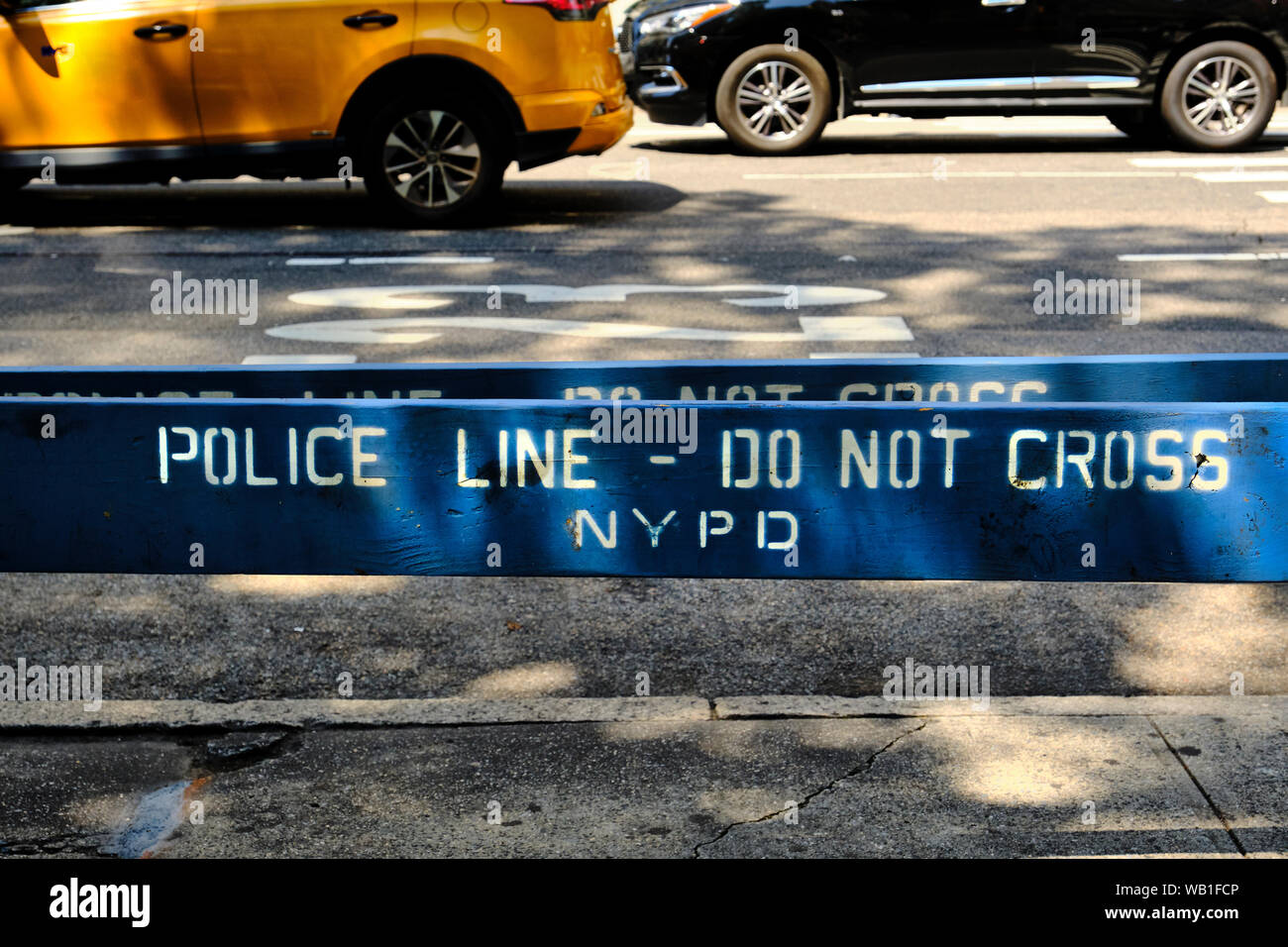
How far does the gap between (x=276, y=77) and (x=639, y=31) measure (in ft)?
13.8

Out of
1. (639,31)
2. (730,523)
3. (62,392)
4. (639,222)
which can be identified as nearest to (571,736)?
(730,523)

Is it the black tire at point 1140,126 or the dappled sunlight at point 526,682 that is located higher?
the black tire at point 1140,126

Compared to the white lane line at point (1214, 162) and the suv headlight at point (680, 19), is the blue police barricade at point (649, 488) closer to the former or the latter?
the white lane line at point (1214, 162)

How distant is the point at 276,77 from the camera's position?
33.6ft

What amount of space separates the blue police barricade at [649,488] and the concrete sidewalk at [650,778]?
0.64 metres

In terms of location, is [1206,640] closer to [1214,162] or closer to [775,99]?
[1214,162]

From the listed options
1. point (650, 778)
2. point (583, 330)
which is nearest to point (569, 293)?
point (583, 330)

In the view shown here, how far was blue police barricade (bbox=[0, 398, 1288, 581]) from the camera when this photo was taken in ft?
9.71

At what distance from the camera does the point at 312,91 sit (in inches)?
405

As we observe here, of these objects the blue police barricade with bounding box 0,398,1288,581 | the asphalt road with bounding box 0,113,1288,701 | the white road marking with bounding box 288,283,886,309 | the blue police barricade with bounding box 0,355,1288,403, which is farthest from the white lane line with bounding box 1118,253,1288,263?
the blue police barricade with bounding box 0,398,1288,581

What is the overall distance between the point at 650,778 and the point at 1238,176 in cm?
1010

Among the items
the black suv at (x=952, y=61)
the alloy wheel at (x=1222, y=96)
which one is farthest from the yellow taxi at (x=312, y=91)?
the alloy wheel at (x=1222, y=96)

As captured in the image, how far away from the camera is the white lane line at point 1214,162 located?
42.3 feet
